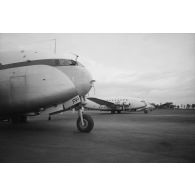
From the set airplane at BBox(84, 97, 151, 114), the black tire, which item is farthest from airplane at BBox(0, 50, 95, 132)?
airplane at BBox(84, 97, 151, 114)

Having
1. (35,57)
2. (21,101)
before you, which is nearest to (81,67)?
(35,57)

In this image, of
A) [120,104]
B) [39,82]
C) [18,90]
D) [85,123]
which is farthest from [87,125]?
[120,104]

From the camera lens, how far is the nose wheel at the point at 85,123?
8383 mm

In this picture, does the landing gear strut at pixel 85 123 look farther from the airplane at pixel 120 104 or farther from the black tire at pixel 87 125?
the airplane at pixel 120 104

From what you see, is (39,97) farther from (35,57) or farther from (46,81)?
(35,57)

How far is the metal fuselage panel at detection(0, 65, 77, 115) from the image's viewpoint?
798 cm

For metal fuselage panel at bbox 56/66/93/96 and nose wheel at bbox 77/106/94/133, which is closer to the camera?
metal fuselage panel at bbox 56/66/93/96

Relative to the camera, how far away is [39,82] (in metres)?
7.99

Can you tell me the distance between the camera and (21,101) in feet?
26.8

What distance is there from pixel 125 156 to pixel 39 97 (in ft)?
16.3

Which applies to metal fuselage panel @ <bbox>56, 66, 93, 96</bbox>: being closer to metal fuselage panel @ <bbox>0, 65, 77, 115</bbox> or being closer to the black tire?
metal fuselage panel @ <bbox>0, 65, 77, 115</bbox>

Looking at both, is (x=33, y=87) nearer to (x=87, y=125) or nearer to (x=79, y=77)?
(x=79, y=77)

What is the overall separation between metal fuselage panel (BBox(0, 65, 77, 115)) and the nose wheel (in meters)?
1.06

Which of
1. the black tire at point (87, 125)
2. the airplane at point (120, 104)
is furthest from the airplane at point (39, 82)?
the airplane at point (120, 104)
